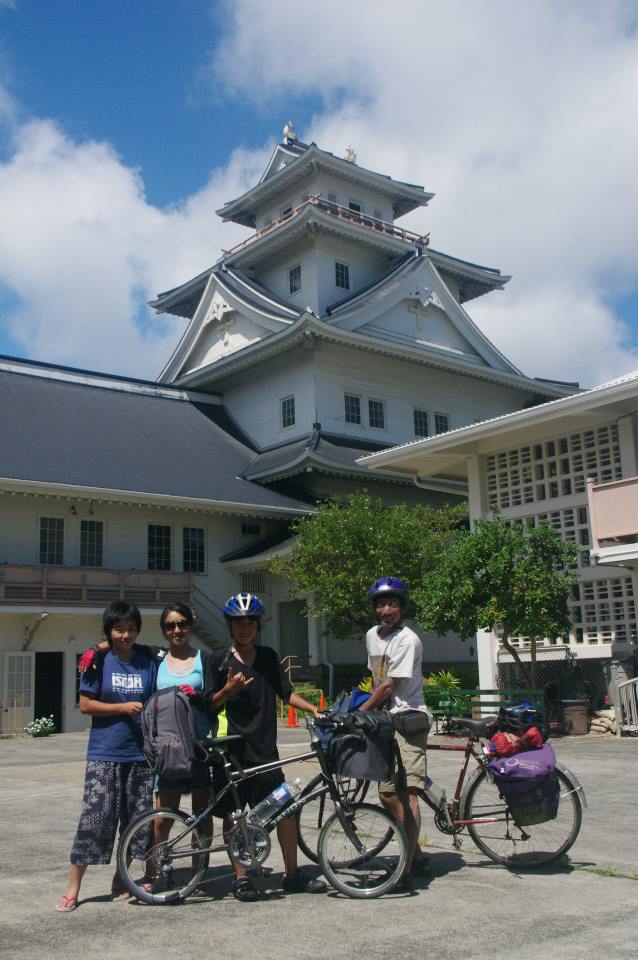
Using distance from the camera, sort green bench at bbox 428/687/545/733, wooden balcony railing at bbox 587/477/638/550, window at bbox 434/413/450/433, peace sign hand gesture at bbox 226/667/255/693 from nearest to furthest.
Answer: peace sign hand gesture at bbox 226/667/255/693, green bench at bbox 428/687/545/733, wooden balcony railing at bbox 587/477/638/550, window at bbox 434/413/450/433

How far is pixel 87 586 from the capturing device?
2655 centimetres

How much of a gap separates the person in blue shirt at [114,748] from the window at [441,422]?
31493 millimetres

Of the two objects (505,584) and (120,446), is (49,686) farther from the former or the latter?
(505,584)

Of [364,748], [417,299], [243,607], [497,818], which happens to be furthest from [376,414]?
[364,748]

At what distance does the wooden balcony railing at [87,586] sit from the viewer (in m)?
25.4

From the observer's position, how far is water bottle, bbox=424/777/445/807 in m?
6.50

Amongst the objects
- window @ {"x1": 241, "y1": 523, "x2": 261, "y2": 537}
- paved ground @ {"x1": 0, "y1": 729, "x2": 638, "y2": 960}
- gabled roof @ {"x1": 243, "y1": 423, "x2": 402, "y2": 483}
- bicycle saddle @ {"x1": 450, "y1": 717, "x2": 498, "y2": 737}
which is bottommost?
paved ground @ {"x1": 0, "y1": 729, "x2": 638, "y2": 960}

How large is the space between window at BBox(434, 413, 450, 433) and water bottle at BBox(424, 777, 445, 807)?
101ft

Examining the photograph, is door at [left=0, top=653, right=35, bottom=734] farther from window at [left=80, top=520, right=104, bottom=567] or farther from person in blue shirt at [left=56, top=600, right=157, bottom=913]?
person in blue shirt at [left=56, top=600, right=157, bottom=913]

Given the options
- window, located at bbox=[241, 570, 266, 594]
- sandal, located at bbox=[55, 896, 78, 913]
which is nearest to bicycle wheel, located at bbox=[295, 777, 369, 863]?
sandal, located at bbox=[55, 896, 78, 913]

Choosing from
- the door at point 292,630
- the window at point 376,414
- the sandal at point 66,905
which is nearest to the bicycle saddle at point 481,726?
the sandal at point 66,905

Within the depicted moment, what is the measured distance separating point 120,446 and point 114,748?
25869 millimetres

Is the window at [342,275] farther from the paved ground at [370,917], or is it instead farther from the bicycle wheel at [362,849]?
the bicycle wheel at [362,849]

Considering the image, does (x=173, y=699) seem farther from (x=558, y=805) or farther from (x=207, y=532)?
(x=207, y=532)
